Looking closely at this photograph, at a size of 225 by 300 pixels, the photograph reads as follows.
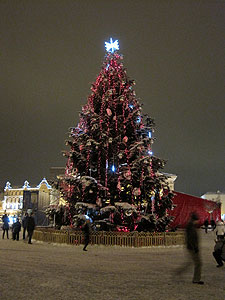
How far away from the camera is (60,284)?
7.60 metres

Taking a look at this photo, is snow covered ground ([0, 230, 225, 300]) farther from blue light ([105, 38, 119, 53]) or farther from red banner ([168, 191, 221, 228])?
red banner ([168, 191, 221, 228])

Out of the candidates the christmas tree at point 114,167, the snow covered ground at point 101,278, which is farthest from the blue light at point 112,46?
the snow covered ground at point 101,278

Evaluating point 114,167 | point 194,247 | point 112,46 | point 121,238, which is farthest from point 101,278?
point 112,46

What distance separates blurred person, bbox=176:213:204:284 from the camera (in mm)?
7906

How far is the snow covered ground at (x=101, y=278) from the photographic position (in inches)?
265

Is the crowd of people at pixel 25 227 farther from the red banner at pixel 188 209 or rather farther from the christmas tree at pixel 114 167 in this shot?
the red banner at pixel 188 209

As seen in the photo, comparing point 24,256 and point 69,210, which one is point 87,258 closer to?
point 24,256

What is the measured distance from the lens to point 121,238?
16.1m

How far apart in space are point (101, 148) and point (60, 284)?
39.9 feet

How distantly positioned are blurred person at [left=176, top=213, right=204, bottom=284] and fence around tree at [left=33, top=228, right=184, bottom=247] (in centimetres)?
772

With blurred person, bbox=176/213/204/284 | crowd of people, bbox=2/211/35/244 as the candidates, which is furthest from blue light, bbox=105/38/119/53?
blurred person, bbox=176/213/204/284

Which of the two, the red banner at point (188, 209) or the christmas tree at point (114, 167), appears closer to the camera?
the christmas tree at point (114, 167)

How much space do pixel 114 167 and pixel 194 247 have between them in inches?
467

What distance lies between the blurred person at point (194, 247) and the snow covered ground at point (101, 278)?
0.82 ft
